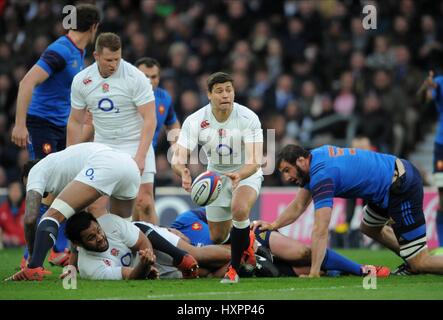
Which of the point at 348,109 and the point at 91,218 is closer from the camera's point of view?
the point at 91,218

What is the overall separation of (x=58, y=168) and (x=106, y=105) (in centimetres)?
124

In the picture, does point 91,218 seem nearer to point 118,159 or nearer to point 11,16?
point 118,159

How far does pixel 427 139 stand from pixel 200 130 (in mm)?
9507

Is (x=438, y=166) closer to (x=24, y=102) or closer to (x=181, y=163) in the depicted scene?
(x=181, y=163)

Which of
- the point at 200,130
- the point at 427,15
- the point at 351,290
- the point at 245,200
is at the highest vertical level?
the point at 427,15

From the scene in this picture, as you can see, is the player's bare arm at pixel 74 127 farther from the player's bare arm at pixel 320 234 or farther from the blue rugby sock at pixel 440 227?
the blue rugby sock at pixel 440 227

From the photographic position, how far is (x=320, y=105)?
58.5 ft

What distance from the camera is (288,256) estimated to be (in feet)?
31.9

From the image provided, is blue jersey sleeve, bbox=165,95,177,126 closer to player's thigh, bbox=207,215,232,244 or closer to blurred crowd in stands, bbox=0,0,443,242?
player's thigh, bbox=207,215,232,244

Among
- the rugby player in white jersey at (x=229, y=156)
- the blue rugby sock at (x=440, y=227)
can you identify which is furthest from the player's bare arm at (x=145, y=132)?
the blue rugby sock at (x=440, y=227)

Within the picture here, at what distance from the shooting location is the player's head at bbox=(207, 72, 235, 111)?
30.7ft

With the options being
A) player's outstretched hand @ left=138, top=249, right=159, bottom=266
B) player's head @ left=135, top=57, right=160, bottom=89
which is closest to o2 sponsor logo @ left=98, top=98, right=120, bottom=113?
player's outstretched hand @ left=138, top=249, right=159, bottom=266

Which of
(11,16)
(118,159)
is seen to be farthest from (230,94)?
(11,16)

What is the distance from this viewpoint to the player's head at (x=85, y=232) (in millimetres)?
8789
